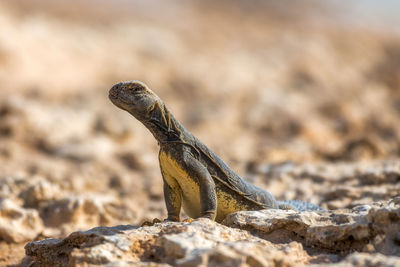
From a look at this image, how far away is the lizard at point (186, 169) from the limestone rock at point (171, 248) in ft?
2.03

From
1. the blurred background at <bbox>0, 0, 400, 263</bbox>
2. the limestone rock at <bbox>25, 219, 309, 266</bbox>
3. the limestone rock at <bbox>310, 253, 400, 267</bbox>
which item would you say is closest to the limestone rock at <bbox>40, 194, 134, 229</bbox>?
the blurred background at <bbox>0, 0, 400, 263</bbox>

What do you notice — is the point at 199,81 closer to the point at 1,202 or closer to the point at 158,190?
the point at 158,190

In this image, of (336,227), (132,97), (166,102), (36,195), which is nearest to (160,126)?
(132,97)

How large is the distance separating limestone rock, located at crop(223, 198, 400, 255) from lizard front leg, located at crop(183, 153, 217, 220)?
0.23 m

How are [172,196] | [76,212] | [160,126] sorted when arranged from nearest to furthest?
[160,126] → [172,196] → [76,212]

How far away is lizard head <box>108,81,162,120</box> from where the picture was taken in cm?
436

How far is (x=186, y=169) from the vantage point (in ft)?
14.5

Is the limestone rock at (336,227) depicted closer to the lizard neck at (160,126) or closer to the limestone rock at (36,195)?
the lizard neck at (160,126)

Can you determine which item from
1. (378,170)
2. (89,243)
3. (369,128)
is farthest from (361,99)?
(89,243)

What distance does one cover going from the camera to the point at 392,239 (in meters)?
3.42

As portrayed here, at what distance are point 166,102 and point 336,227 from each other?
13.3m

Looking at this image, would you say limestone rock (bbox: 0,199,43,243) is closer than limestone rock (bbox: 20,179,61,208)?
Yes

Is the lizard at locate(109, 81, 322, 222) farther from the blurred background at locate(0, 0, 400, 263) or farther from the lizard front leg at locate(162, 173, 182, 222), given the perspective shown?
the blurred background at locate(0, 0, 400, 263)

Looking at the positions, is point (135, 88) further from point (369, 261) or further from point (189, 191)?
point (369, 261)
